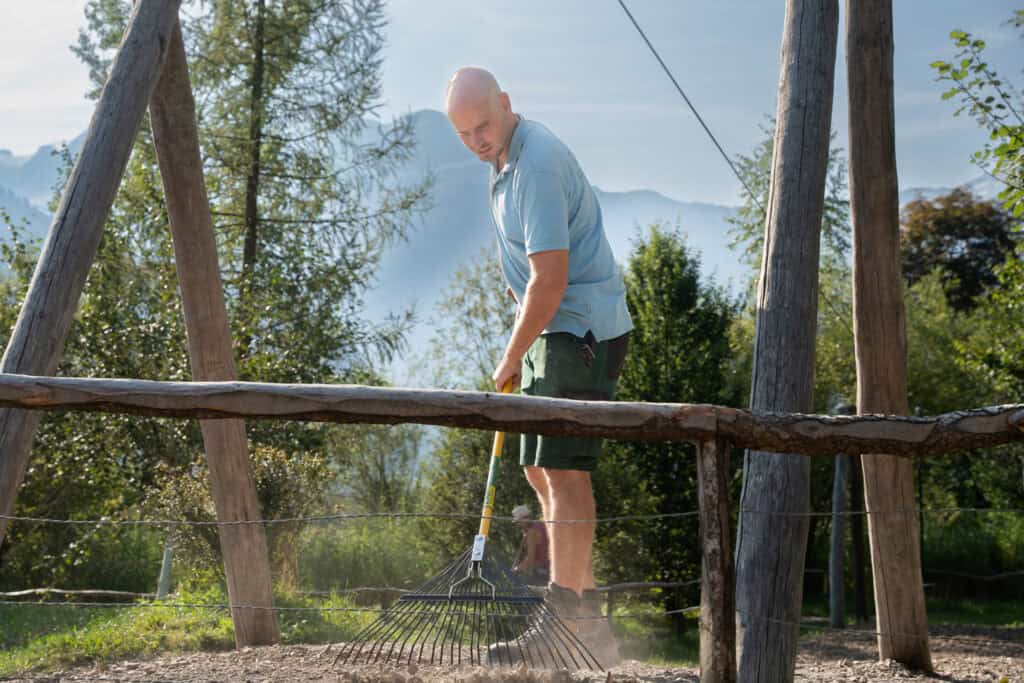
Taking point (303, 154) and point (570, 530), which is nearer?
point (570, 530)

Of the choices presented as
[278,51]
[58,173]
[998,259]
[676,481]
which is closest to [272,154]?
[278,51]

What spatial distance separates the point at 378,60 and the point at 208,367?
797 cm

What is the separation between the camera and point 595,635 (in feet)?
10.6

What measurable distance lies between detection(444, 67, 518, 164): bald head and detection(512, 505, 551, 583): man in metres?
3.42

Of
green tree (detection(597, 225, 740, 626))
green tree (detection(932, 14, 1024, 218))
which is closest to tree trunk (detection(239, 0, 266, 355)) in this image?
green tree (detection(597, 225, 740, 626))

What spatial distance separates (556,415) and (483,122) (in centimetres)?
123

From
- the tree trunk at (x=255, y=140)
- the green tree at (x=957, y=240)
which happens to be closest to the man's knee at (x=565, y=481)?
the tree trunk at (x=255, y=140)

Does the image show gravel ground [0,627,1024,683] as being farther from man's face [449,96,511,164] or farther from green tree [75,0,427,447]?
green tree [75,0,427,447]

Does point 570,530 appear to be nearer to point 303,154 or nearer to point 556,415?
point 556,415

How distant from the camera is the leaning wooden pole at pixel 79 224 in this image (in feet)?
10.4

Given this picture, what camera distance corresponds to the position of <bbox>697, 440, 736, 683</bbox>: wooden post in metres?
2.29

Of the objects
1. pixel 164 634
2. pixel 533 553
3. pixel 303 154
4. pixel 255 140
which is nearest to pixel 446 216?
pixel 303 154

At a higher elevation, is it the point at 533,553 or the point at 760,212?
the point at 760,212

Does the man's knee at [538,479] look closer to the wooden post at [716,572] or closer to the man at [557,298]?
the man at [557,298]
